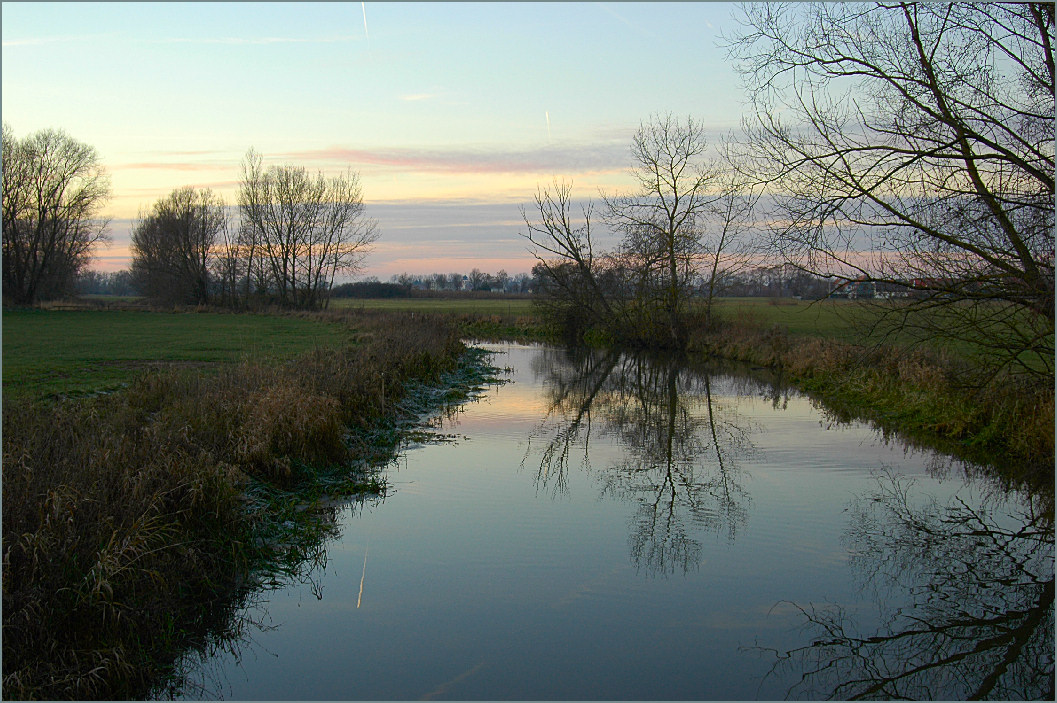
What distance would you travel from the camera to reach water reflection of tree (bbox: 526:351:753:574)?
8.39m

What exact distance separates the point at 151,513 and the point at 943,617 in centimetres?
633

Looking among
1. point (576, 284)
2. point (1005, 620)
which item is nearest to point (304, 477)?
point (1005, 620)

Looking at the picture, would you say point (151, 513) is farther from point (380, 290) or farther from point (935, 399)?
point (380, 290)

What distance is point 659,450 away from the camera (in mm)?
12898

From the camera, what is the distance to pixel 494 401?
18.5 metres

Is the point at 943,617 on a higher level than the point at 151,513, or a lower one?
lower

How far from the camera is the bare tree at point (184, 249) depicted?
60.4 meters

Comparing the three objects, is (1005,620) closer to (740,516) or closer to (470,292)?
(740,516)

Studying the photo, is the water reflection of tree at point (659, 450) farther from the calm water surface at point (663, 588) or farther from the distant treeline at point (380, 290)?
the distant treeline at point (380, 290)

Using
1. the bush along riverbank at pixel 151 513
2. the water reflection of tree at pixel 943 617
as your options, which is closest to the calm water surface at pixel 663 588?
the water reflection of tree at pixel 943 617

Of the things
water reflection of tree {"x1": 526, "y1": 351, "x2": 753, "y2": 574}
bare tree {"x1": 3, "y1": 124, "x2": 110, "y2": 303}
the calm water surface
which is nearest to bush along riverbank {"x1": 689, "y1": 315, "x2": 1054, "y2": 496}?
the calm water surface

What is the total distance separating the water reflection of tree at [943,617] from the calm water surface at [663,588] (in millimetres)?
23

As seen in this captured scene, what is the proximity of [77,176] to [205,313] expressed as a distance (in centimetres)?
1215

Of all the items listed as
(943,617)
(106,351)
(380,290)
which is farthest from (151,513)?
(380,290)
